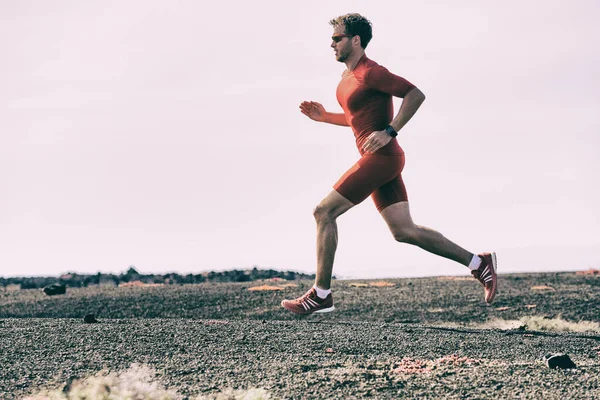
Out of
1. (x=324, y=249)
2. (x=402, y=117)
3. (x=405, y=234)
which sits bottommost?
(x=324, y=249)

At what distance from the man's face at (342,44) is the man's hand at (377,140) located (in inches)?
34.3

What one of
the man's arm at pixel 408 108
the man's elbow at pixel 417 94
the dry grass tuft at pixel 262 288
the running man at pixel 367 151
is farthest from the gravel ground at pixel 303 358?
the dry grass tuft at pixel 262 288

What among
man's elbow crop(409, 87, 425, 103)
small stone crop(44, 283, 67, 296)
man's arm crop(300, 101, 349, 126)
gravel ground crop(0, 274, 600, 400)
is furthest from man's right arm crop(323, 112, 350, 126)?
small stone crop(44, 283, 67, 296)

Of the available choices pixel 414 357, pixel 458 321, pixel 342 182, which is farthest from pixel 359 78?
pixel 458 321

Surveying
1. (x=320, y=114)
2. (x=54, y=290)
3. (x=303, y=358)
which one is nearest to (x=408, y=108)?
(x=320, y=114)

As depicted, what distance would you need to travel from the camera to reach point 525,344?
23.0ft

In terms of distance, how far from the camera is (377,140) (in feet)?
19.8

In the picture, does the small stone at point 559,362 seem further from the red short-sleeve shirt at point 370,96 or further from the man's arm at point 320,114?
the man's arm at point 320,114

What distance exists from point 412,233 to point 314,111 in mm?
1566

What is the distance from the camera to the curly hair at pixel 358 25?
6406mm

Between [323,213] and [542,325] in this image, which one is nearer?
[323,213]

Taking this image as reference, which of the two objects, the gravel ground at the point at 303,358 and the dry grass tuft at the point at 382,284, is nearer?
the gravel ground at the point at 303,358

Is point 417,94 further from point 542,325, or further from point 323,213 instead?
point 542,325

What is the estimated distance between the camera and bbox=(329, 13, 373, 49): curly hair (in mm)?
6406
